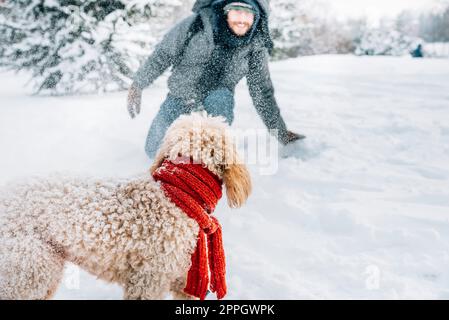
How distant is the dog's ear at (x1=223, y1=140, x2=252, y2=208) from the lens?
6.90ft

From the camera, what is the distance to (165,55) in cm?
392

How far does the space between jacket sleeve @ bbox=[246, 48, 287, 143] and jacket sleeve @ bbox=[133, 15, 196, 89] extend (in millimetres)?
675

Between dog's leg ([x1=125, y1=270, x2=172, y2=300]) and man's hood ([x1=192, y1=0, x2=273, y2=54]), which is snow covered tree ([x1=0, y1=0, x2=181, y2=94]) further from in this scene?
dog's leg ([x1=125, y1=270, x2=172, y2=300])

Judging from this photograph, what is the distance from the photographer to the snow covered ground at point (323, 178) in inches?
100

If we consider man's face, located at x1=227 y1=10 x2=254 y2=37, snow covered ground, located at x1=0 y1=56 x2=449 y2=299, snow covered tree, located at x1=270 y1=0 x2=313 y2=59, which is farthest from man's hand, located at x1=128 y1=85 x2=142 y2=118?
snow covered tree, located at x1=270 y1=0 x2=313 y2=59

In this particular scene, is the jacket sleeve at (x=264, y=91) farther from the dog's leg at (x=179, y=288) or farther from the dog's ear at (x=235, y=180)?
the dog's leg at (x=179, y=288)

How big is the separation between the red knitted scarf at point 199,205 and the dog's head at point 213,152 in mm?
44

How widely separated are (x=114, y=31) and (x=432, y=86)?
5.24 m

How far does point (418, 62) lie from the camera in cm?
920

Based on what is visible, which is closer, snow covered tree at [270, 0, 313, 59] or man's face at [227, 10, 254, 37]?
man's face at [227, 10, 254, 37]

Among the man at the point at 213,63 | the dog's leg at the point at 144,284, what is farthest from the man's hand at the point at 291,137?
the dog's leg at the point at 144,284

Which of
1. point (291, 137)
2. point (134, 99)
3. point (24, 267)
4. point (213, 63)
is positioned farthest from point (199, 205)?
point (291, 137)

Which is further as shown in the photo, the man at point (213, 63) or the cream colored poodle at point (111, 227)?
the man at point (213, 63)

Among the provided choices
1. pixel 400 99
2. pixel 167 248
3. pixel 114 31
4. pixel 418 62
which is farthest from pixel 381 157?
pixel 418 62
